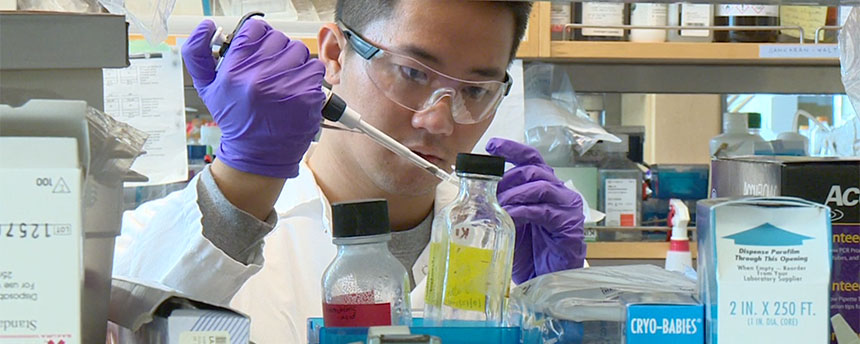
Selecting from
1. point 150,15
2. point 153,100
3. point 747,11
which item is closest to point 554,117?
point 747,11

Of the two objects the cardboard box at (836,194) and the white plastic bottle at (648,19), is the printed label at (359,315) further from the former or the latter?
the white plastic bottle at (648,19)

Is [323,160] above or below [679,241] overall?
above

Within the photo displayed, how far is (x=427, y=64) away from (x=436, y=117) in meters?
0.08

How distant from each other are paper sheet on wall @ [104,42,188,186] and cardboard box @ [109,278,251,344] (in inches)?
53.0

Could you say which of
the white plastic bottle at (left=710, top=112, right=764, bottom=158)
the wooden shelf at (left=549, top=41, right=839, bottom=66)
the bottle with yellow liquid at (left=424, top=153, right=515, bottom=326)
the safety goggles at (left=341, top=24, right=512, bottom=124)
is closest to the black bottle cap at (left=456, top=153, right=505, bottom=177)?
the bottle with yellow liquid at (left=424, top=153, right=515, bottom=326)

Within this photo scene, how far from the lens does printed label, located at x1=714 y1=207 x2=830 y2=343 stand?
569 mm

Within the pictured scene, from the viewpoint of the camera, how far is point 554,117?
2.08 meters

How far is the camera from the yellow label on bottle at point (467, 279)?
2.21 feet

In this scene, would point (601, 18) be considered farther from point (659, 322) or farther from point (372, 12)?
point (659, 322)

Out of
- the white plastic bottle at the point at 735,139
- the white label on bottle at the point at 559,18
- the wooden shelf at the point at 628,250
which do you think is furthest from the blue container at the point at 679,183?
the white label on bottle at the point at 559,18

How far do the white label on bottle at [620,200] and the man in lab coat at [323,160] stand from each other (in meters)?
0.68

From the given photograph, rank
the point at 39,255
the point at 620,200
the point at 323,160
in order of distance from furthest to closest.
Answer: the point at 620,200, the point at 323,160, the point at 39,255

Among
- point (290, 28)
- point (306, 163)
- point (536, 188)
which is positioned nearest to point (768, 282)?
point (536, 188)

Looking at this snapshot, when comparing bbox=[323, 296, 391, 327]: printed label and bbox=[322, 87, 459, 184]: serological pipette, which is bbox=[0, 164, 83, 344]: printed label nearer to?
bbox=[323, 296, 391, 327]: printed label
